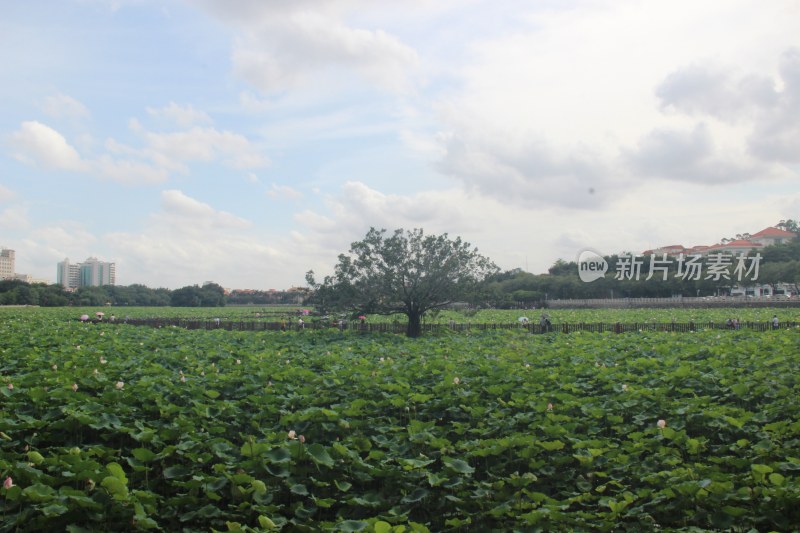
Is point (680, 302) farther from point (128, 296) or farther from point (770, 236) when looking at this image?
point (128, 296)

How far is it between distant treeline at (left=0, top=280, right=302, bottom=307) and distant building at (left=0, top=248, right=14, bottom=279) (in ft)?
203

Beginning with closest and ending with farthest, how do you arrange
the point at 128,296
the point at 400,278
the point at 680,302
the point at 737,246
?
the point at 400,278 < the point at 680,302 < the point at 128,296 < the point at 737,246

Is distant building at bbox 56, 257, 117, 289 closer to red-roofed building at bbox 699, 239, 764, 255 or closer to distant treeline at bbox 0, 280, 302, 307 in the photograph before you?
distant treeline at bbox 0, 280, 302, 307

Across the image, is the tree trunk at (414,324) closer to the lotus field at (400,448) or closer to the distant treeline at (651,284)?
the lotus field at (400,448)

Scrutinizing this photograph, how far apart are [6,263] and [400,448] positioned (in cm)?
16270

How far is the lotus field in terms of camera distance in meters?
4.29

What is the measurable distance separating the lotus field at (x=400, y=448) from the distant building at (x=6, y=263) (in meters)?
154

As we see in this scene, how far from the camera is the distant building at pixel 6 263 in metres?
138

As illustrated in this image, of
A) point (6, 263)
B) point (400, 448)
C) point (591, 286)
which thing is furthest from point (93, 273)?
point (400, 448)

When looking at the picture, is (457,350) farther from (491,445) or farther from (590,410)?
(491,445)

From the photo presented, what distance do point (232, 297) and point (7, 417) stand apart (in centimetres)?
10891

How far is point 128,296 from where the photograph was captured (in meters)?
89.4

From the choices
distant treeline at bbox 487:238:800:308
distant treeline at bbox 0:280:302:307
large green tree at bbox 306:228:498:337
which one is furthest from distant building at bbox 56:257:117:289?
large green tree at bbox 306:228:498:337

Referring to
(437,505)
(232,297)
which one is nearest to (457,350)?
(437,505)
